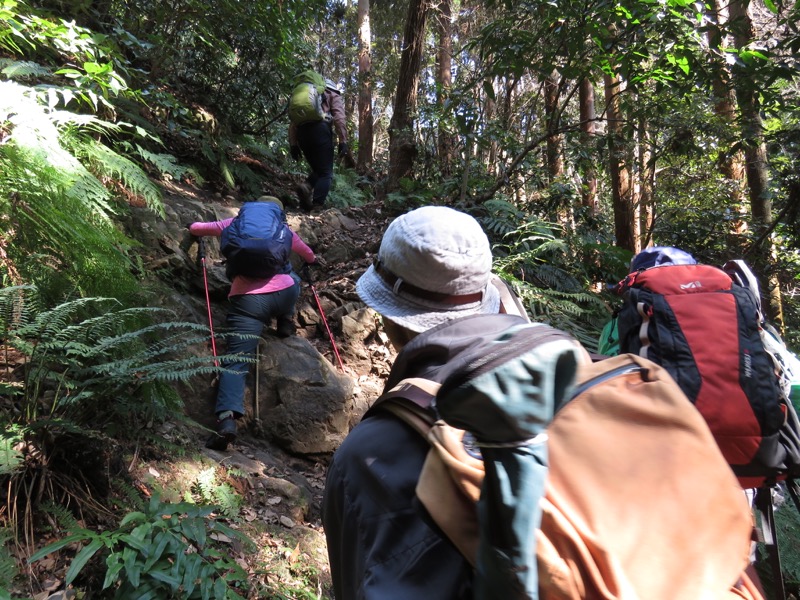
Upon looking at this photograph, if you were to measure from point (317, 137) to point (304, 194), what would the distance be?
3.13 ft

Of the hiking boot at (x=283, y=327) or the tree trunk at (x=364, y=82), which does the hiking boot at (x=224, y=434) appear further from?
the tree trunk at (x=364, y=82)

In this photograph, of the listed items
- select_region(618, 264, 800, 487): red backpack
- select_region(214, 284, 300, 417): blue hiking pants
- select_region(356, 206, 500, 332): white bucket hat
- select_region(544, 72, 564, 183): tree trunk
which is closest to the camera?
select_region(356, 206, 500, 332): white bucket hat

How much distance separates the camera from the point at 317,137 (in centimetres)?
792

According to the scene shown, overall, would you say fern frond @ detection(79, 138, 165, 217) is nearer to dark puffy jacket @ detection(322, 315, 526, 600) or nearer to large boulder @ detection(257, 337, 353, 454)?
large boulder @ detection(257, 337, 353, 454)

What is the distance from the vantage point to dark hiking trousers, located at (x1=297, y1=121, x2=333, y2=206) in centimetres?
792

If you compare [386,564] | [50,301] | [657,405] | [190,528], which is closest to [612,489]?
[657,405]

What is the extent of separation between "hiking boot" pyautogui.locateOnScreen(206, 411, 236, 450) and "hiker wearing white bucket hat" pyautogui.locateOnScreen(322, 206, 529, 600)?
2.94 meters

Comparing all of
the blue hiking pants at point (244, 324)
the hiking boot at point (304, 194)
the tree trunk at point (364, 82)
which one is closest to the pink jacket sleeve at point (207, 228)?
the blue hiking pants at point (244, 324)

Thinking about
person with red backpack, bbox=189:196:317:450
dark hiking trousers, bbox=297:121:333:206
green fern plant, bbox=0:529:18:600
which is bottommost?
green fern plant, bbox=0:529:18:600

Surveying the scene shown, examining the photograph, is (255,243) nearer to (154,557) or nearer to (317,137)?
(154,557)

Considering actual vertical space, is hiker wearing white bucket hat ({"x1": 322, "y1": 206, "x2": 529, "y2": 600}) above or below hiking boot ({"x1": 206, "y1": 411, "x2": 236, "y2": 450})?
above

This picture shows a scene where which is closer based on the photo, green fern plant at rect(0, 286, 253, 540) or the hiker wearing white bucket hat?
the hiker wearing white bucket hat

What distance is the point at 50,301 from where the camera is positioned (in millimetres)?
2941

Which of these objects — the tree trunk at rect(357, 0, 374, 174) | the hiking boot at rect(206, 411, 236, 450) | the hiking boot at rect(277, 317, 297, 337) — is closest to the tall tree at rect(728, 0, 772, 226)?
the hiking boot at rect(277, 317, 297, 337)
